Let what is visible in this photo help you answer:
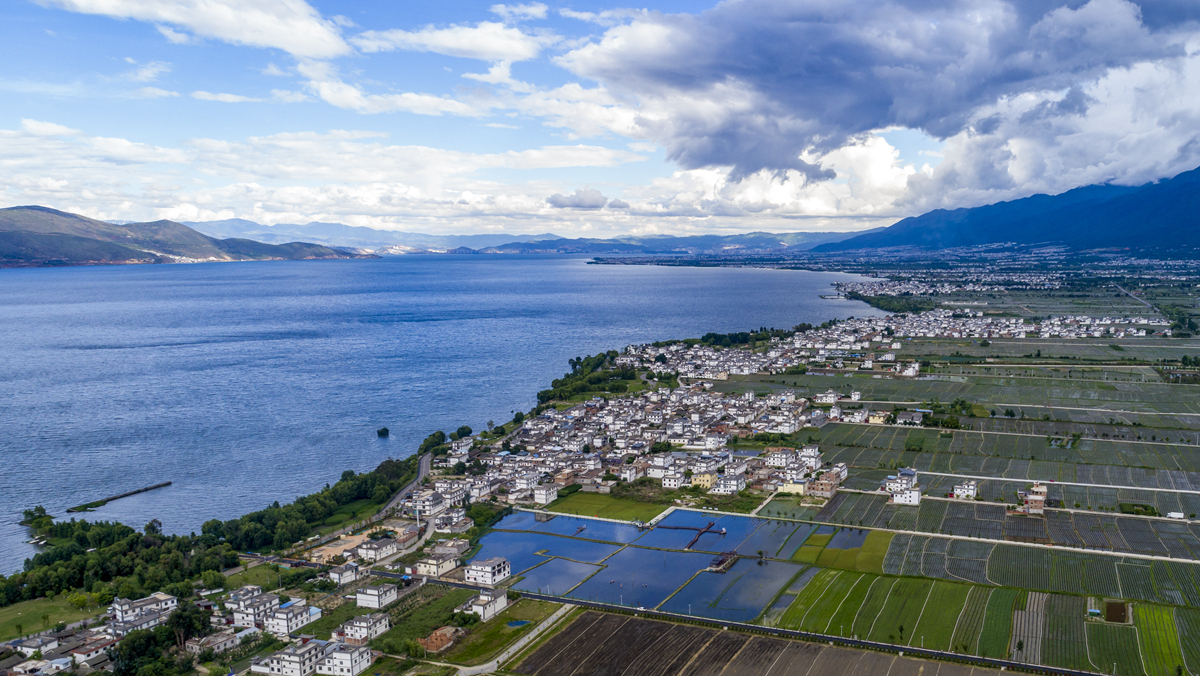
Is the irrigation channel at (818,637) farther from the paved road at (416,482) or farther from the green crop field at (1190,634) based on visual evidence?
the paved road at (416,482)

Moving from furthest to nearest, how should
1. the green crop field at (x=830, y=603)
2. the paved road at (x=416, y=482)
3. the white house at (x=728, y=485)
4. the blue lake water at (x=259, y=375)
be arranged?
the blue lake water at (x=259, y=375), the white house at (x=728, y=485), the paved road at (x=416, y=482), the green crop field at (x=830, y=603)

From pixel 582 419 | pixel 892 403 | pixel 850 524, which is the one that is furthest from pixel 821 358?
pixel 850 524

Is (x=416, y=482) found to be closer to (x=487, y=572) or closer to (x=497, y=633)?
(x=487, y=572)

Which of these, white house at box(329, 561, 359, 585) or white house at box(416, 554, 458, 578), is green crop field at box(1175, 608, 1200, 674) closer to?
white house at box(416, 554, 458, 578)

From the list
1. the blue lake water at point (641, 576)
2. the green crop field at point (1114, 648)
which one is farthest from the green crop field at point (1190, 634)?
the blue lake water at point (641, 576)

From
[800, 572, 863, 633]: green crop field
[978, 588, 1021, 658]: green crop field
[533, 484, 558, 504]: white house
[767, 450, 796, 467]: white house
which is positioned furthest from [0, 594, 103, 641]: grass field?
[767, 450, 796, 467]: white house

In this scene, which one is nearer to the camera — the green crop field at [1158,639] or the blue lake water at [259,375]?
the green crop field at [1158,639]

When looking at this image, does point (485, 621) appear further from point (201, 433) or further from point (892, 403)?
point (892, 403)
